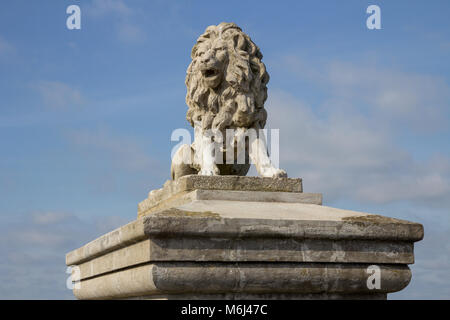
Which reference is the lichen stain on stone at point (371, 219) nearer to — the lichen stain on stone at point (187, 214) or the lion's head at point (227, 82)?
the lichen stain on stone at point (187, 214)

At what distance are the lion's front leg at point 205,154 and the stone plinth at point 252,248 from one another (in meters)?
0.38

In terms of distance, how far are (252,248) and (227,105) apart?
6.28ft

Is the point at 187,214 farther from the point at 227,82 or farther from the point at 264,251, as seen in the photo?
the point at 227,82

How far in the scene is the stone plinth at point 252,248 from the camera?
516 cm

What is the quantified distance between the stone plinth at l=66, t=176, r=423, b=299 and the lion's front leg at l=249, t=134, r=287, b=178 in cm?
27

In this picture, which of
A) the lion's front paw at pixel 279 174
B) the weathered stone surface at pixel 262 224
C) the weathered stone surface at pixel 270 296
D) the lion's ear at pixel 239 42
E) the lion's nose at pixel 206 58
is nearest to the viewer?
the weathered stone surface at pixel 262 224

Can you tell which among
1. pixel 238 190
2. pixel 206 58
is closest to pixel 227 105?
pixel 206 58

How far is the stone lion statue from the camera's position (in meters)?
6.73

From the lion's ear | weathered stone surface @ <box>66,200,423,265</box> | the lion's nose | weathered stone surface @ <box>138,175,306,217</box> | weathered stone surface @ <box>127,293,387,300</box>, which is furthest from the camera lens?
the lion's ear

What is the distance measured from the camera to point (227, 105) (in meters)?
6.78

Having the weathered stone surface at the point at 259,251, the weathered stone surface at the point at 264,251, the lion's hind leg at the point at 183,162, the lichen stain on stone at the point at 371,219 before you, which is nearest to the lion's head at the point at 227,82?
the lion's hind leg at the point at 183,162

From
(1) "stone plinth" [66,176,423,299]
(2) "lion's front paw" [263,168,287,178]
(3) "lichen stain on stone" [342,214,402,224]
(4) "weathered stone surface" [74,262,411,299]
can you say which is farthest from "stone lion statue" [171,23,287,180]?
(4) "weathered stone surface" [74,262,411,299]

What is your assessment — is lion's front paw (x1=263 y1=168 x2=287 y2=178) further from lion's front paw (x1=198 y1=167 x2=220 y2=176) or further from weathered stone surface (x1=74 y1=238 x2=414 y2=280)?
weathered stone surface (x1=74 y1=238 x2=414 y2=280)
